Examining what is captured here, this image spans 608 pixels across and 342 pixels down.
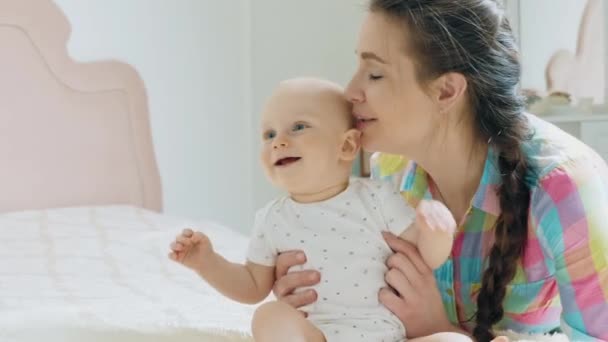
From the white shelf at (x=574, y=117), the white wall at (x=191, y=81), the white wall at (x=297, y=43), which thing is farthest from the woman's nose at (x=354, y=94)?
the white wall at (x=297, y=43)

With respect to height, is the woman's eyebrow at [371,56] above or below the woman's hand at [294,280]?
above

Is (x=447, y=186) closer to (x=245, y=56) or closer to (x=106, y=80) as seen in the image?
(x=106, y=80)

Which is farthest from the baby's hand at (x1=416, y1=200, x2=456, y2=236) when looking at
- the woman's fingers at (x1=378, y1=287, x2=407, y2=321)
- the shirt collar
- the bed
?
the bed

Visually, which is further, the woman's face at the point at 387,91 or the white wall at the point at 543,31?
the white wall at the point at 543,31

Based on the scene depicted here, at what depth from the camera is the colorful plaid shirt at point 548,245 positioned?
1199mm

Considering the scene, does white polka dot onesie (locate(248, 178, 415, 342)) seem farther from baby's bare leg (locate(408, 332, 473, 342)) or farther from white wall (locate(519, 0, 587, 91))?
white wall (locate(519, 0, 587, 91))

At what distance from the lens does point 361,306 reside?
1147 mm

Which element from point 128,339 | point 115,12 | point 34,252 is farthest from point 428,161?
point 115,12

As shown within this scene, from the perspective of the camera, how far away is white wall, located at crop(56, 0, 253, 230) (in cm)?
312

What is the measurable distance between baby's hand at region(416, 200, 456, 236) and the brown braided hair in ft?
0.65

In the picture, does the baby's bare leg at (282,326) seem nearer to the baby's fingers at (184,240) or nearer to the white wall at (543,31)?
→ the baby's fingers at (184,240)

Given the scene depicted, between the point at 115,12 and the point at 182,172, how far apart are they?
2.20ft

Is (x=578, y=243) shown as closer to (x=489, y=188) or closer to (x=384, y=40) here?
(x=489, y=188)

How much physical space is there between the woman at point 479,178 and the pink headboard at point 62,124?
5.55 feet
